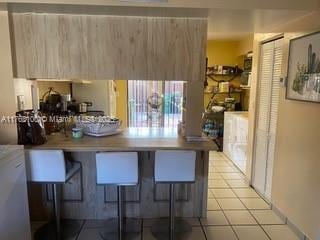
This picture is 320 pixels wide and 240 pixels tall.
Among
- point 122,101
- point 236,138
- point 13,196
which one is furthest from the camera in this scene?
point 122,101

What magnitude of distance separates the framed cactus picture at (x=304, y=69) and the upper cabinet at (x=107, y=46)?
2.96 ft

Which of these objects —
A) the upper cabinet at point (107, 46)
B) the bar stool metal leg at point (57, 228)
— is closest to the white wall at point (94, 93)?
the upper cabinet at point (107, 46)

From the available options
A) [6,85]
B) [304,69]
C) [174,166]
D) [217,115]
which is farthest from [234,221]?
[217,115]

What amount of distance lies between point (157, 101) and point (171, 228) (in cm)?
347

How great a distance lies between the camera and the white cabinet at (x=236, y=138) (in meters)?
4.07

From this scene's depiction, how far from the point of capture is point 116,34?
226 centimetres

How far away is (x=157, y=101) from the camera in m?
5.57

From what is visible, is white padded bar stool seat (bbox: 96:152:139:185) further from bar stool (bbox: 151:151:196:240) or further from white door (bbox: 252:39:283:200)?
white door (bbox: 252:39:283:200)

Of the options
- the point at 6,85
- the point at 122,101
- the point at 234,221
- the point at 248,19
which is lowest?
the point at 234,221

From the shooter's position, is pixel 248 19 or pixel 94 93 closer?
pixel 248 19

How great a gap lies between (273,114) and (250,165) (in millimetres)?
944

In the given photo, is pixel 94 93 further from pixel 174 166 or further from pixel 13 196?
pixel 13 196

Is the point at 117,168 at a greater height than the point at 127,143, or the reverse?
the point at 127,143

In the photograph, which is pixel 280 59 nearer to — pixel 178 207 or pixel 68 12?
pixel 178 207
